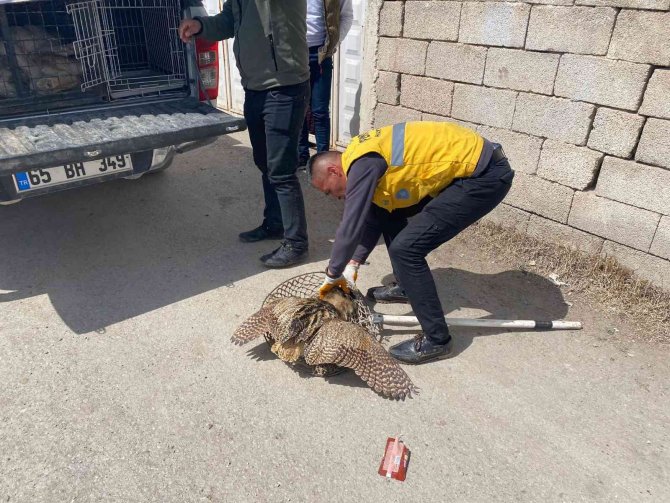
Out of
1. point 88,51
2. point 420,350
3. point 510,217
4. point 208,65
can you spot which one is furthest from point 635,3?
point 88,51

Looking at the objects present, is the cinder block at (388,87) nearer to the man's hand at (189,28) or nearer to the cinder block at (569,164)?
the cinder block at (569,164)

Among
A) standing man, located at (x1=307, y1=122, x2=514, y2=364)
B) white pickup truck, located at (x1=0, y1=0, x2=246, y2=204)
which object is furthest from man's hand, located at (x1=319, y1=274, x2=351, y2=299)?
white pickup truck, located at (x1=0, y1=0, x2=246, y2=204)

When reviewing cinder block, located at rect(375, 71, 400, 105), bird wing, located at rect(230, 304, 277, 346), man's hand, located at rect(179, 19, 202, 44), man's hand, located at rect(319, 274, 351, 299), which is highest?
man's hand, located at rect(179, 19, 202, 44)

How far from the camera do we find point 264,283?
3.74 meters

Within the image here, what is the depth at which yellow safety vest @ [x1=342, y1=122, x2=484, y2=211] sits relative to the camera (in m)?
2.69

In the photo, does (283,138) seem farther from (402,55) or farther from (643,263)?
(643,263)

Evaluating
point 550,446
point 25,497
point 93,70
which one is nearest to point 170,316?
point 25,497

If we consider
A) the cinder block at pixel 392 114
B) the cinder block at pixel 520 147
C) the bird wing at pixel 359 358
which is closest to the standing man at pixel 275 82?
the bird wing at pixel 359 358

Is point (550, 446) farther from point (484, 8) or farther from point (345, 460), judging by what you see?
point (484, 8)

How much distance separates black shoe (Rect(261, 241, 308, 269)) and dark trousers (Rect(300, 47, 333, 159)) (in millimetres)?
1826

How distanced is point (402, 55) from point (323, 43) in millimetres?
823

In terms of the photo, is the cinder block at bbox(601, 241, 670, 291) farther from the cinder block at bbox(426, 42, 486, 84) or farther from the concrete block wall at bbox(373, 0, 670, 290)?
the cinder block at bbox(426, 42, 486, 84)

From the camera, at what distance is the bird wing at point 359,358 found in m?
2.64

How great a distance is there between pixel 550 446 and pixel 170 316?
89.9 inches
